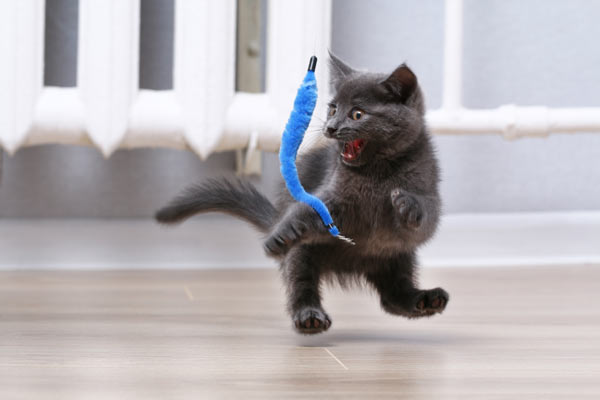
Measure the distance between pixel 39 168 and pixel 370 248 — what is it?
3.33 ft

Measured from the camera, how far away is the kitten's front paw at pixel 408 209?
2.32ft

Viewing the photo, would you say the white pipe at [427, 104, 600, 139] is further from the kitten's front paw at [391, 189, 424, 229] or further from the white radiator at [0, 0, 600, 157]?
the kitten's front paw at [391, 189, 424, 229]

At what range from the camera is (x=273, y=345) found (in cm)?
77

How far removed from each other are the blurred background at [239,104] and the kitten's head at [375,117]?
63cm

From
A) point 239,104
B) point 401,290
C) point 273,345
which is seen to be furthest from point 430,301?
point 239,104

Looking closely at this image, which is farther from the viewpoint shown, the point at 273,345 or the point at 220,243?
the point at 220,243

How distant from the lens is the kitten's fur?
0.74 m

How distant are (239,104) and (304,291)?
69cm

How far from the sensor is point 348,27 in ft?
5.34

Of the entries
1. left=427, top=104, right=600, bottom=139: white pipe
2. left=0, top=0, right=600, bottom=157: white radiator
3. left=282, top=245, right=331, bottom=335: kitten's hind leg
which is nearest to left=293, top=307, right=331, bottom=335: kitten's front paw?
left=282, top=245, right=331, bottom=335: kitten's hind leg

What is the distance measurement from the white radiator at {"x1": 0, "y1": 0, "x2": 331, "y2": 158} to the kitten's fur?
0.58m

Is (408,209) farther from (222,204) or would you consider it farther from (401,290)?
(222,204)

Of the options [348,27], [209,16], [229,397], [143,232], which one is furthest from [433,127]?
[229,397]

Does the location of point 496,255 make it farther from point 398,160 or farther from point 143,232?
point 398,160
